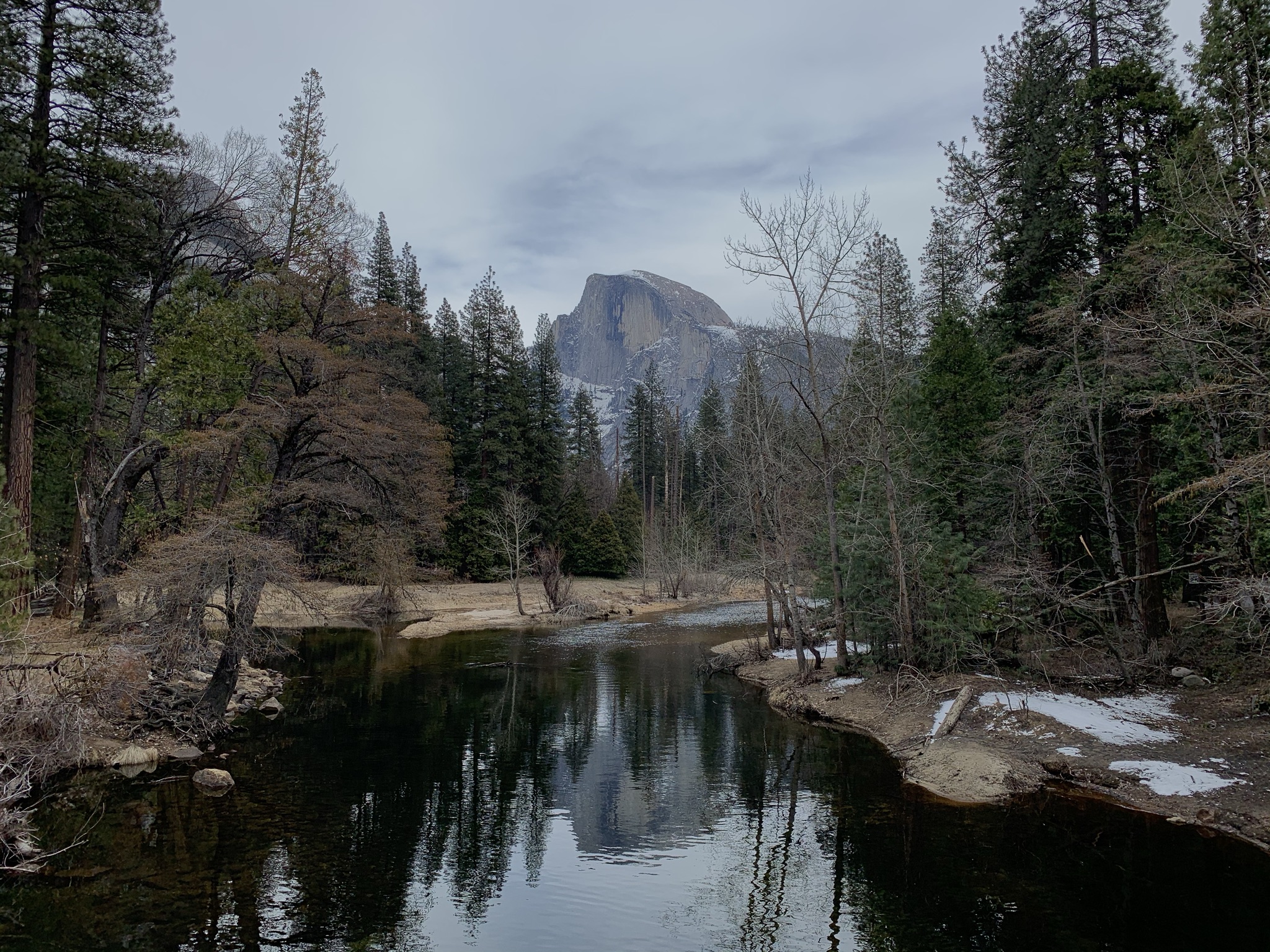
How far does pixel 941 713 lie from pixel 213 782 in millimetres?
12593

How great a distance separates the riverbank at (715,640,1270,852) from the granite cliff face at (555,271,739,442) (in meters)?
155

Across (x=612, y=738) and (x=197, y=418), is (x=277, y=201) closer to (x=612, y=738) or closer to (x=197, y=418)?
(x=197, y=418)

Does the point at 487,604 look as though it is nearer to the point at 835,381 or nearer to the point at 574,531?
the point at 574,531

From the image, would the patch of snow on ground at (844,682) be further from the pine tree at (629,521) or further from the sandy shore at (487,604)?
the pine tree at (629,521)

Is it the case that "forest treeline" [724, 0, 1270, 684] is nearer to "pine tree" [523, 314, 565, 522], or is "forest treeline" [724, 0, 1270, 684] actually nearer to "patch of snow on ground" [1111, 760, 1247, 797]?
"patch of snow on ground" [1111, 760, 1247, 797]

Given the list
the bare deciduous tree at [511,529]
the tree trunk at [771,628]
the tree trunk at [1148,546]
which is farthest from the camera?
the bare deciduous tree at [511,529]

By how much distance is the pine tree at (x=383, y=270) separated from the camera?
4191 centimetres

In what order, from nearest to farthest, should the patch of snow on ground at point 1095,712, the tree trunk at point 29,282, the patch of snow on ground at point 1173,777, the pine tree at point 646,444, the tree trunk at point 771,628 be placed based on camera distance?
1. the patch of snow on ground at point 1173,777
2. the patch of snow on ground at point 1095,712
3. the tree trunk at point 29,282
4. the tree trunk at point 771,628
5. the pine tree at point 646,444

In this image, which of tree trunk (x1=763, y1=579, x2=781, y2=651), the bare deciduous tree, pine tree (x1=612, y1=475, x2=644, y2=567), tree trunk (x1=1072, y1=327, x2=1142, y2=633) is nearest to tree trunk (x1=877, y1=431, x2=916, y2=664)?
tree trunk (x1=1072, y1=327, x2=1142, y2=633)

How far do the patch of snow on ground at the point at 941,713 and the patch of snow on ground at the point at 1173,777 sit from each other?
289 centimetres

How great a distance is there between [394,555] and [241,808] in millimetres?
10051

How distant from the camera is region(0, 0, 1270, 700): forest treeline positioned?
Answer: 13.0m

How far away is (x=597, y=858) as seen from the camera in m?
9.42

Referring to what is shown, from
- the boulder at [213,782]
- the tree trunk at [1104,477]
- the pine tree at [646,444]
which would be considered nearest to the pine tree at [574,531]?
the pine tree at [646,444]
